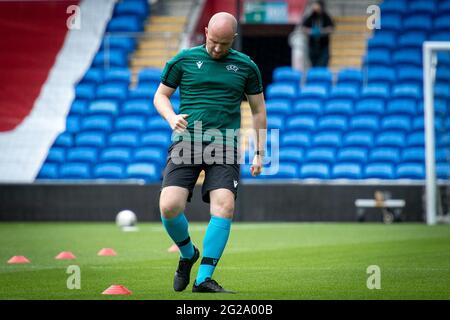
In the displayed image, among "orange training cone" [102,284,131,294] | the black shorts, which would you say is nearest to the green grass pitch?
"orange training cone" [102,284,131,294]

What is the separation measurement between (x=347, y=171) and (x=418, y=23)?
4683mm

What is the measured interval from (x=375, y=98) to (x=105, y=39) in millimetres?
6528

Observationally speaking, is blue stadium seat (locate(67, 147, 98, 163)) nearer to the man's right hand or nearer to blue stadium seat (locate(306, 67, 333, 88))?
blue stadium seat (locate(306, 67, 333, 88))

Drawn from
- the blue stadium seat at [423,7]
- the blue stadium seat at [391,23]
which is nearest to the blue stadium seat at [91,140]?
Answer: the blue stadium seat at [391,23]

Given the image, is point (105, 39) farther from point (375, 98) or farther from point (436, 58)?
point (436, 58)

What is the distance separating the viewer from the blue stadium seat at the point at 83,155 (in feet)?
69.7

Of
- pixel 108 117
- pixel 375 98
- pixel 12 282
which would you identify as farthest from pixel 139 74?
pixel 12 282

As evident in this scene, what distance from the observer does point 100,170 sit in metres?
20.9

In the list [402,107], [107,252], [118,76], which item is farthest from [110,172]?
[107,252]

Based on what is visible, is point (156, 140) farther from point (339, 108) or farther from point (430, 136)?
point (430, 136)

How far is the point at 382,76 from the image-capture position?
72.1 feet

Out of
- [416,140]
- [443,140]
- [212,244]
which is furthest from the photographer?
[416,140]

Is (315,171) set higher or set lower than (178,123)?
lower

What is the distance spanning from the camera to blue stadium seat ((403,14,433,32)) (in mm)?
22797
